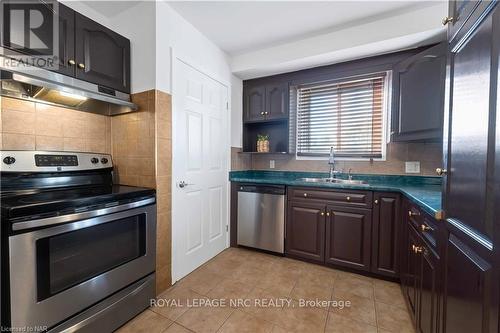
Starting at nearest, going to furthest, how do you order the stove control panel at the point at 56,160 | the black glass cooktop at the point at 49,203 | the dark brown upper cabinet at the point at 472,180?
the dark brown upper cabinet at the point at 472,180, the black glass cooktop at the point at 49,203, the stove control panel at the point at 56,160

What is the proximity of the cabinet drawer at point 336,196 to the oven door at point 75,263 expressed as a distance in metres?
1.49

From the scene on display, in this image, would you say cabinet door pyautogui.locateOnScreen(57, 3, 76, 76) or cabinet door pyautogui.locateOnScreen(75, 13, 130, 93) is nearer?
cabinet door pyautogui.locateOnScreen(57, 3, 76, 76)

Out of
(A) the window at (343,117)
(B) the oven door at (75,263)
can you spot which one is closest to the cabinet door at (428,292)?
(A) the window at (343,117)

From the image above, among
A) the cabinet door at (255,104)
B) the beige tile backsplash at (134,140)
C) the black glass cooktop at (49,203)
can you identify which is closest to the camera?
the black glass cooktop at (49,203)

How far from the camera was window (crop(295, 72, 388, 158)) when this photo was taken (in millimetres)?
2582

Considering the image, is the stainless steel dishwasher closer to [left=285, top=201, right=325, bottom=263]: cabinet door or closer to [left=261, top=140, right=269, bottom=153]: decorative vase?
[left=285, top=201, right=325, bottom=263]: cabinet door

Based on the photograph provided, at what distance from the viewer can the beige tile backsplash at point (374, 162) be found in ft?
7.70

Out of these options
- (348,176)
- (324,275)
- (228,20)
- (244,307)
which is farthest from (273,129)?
(244,307)

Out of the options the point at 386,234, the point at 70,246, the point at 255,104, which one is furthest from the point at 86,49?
the point at 386,234

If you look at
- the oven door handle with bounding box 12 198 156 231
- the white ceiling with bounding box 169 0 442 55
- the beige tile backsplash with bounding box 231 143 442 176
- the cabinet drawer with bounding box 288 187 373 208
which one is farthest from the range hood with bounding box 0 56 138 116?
the cabinet drawer with bounding box 288 187 373 208

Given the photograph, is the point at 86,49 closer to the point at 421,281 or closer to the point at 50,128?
the point at 50,128

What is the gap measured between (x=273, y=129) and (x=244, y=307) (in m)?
2.22

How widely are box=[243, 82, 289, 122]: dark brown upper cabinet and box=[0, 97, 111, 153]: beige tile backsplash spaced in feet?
5.58

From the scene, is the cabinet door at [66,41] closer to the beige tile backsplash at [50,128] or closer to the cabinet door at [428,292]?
the beige tile backsplash at [50,128]
